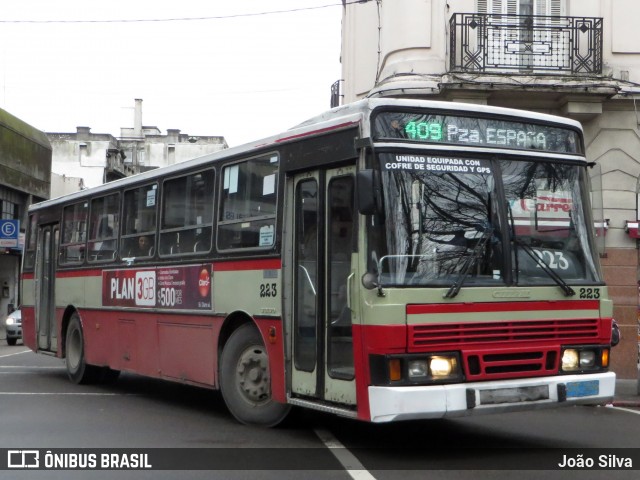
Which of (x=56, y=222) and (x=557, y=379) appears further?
(x=56, y=222)

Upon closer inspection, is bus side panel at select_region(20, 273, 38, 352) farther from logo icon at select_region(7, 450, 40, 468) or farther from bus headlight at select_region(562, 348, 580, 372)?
bus headlight at select_region(562, 348, 580, 372)

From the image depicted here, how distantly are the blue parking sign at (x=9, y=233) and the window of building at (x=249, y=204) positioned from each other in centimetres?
2230

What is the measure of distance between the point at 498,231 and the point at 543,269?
1.95ft

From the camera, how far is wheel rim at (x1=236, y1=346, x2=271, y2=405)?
10.0 m

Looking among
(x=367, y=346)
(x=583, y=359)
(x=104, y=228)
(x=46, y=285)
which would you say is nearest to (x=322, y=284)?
(x=367, y=346)

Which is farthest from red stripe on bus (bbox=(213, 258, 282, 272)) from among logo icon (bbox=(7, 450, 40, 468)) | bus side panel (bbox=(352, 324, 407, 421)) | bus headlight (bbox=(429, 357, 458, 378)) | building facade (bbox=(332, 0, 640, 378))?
building facade (bbox=(332, 0, 640, 378))

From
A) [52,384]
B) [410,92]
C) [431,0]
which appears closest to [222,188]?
[52,384]

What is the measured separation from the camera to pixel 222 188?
1096 centimetres

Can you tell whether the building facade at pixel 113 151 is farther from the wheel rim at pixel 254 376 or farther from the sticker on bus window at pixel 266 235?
the sticker on bus window at pixel 266 235

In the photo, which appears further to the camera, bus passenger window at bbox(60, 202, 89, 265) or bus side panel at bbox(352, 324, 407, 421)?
bus passenger window at bbox(60, 202, 89, 265)

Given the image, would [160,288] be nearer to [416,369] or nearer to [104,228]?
[104,228]

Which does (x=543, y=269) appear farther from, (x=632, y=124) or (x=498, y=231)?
(x=632, y=124)

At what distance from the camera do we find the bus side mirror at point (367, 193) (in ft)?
25.9

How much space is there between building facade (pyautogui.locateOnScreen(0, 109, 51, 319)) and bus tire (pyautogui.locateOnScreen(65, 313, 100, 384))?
19.1 meters
